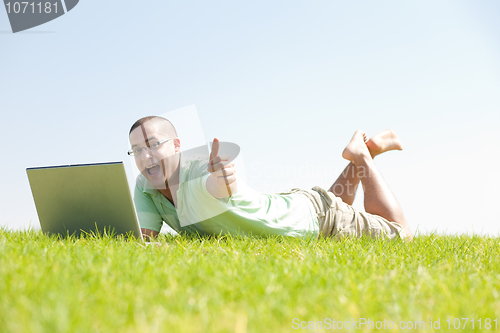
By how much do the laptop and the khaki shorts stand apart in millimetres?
1871

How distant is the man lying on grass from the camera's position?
122 inches

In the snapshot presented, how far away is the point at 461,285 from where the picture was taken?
1937 mm

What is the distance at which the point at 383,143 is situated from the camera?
4844 mm

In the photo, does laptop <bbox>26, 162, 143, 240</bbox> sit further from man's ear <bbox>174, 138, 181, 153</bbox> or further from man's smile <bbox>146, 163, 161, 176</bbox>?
man's ear <bbox>174, 138, 181, 153</bbox>

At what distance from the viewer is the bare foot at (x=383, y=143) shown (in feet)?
15.7

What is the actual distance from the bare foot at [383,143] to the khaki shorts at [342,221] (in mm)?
1096

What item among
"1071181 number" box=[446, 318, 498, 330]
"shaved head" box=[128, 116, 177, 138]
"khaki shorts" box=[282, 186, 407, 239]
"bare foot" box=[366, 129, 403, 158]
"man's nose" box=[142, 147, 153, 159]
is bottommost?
"khaki shorts" box=[282, 186, 407, 239]

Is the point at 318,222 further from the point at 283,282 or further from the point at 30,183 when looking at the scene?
the point at 30,183

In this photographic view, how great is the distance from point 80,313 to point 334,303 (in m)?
0.96

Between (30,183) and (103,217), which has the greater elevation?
(30,183)

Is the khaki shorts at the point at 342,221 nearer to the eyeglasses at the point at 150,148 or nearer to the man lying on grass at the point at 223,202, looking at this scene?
the man lying on grass at the point at 223,202

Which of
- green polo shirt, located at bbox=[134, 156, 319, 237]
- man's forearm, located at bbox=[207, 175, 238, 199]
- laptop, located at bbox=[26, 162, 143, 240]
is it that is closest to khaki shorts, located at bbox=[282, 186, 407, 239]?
green polo shirt, located at bbox=[134, 156, 319, 237]

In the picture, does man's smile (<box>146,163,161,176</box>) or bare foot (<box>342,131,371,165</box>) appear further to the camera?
bare foot (<box>342,131,371,165</box>)

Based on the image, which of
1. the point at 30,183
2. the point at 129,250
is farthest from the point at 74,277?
the point at 30,183
